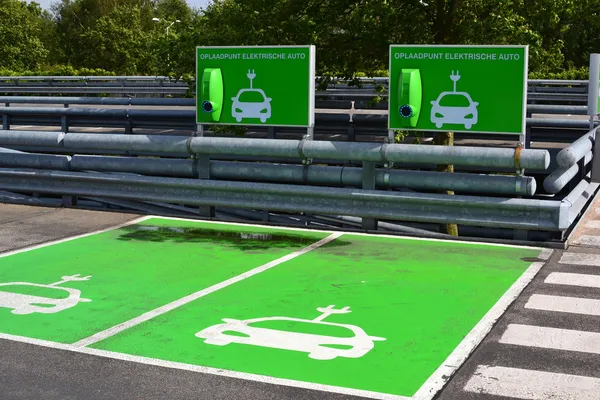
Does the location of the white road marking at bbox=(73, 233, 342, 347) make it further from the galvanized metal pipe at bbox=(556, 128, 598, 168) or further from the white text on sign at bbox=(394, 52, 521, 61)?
the galvanized metal pipe at bbox=(556, 128, 598, 168)

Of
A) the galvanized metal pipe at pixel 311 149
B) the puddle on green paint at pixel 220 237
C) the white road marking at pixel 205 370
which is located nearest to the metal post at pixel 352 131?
the galvanized metal pipe at pixel 311 149

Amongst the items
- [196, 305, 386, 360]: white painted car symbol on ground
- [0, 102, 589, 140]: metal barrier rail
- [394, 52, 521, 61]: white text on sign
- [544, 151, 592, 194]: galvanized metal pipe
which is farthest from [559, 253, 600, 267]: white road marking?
[0, 102, 589, 140]: metal barrier rail

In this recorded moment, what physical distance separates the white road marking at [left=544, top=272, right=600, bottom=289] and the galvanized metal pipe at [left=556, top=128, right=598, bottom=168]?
141 centimetres

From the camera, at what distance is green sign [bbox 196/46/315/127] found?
10.9m

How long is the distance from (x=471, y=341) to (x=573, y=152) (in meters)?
3.73

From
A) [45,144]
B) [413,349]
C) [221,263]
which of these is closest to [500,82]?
[221,263]

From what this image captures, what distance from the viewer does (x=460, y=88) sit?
10.1m

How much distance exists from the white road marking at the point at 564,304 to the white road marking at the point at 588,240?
7.43 ft

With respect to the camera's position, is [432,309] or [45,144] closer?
[432,309]

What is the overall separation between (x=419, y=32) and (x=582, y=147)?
817cm

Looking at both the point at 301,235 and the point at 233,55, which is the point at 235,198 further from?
the point at 233,55

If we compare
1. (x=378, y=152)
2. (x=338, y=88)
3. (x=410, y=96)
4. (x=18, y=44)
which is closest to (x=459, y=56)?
(x=410, y=96)

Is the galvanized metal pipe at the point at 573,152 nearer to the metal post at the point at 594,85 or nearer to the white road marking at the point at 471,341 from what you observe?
the white road marking at the point at 471,341

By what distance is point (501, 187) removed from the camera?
9.73 meters
